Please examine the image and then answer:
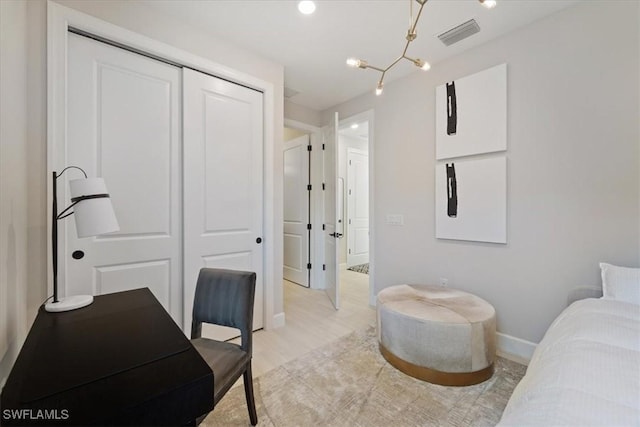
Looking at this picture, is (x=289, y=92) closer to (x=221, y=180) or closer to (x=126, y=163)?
(x=221, y=180)

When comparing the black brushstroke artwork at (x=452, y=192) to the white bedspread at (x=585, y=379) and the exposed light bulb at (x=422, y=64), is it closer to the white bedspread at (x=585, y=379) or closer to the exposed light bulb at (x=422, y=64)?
the exposed light bulb at (x=422, y=64)

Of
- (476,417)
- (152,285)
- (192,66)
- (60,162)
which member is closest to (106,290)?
(152,285)

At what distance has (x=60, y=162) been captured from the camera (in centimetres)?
171

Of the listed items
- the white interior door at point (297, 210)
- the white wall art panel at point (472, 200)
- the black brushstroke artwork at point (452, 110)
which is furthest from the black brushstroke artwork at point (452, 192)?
the white interior door at point (297, 210)

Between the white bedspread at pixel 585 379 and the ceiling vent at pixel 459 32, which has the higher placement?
the ceiling vent at pixel 459 32

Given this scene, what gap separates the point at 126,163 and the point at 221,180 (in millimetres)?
712

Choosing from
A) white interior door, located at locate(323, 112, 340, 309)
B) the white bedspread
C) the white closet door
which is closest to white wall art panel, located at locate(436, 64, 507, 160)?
white interior door, located at locate(323, 112, 340, 309)

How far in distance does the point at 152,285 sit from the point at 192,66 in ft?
5.97

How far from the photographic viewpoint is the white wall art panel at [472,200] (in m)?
2.35

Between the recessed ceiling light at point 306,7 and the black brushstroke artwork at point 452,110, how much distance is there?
1496 mm

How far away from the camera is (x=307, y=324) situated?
9.46 feet

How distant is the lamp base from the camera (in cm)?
120

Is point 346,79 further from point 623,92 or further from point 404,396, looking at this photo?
point 404,396

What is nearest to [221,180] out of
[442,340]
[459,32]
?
[442,340]
